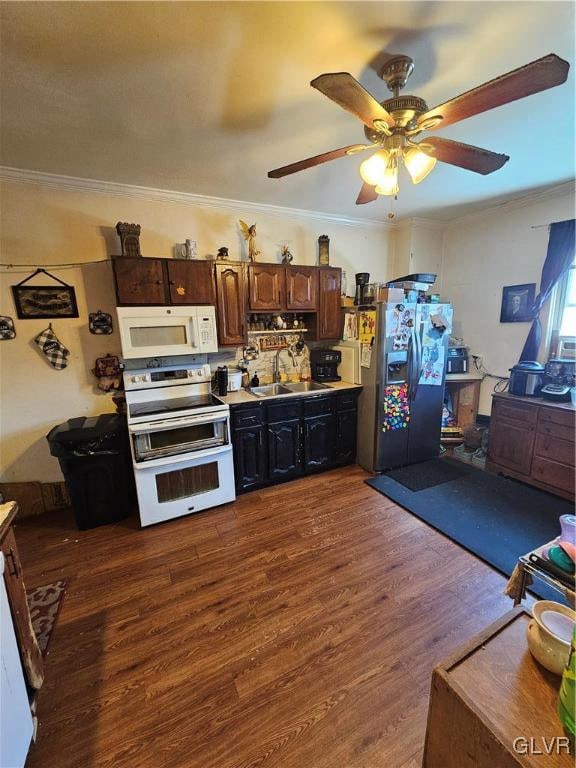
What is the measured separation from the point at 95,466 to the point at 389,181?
2.78m

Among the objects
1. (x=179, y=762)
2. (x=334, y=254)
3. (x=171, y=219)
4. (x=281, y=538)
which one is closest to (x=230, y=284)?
(x=171, y=219)

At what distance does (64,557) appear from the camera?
88.0 inches

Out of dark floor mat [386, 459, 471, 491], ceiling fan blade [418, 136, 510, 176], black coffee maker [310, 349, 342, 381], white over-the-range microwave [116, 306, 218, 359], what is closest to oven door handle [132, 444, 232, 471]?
white over-the-range microwave [116, 306, 218, 359]

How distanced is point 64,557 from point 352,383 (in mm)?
2838

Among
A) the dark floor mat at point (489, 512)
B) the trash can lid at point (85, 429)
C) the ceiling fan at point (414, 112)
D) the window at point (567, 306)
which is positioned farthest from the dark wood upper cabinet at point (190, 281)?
the window at point (567, 306)

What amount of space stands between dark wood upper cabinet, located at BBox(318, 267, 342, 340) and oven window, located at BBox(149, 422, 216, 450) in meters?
1.60

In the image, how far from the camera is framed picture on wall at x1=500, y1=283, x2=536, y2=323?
10.7 ft

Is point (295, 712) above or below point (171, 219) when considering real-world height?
below

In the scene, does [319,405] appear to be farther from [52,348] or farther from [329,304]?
[52,348]

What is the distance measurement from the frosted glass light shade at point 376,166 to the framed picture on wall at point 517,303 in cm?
258

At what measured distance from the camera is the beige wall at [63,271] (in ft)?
8.21

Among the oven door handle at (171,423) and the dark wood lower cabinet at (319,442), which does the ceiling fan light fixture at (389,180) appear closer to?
the oven door handle at (171,423)

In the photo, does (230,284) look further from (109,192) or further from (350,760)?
(350,760)

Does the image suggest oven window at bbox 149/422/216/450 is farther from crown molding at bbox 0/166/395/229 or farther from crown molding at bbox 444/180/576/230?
crown molding at bbox 444/180/576/230
